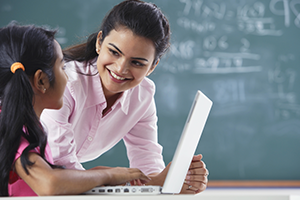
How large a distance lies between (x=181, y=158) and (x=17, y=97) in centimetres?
44


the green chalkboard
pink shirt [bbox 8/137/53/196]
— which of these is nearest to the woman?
pink shirt [bbox 8/137/53/196]

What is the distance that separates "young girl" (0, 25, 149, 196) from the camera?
0.71 metres

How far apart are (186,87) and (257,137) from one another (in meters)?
0.68

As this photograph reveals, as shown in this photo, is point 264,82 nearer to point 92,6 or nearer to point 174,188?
point 92,6

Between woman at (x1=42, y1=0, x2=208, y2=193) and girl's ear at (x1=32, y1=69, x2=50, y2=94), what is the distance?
132mm

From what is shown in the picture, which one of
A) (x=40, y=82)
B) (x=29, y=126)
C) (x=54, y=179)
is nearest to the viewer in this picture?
(x=54, y=179)

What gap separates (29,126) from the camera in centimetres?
81

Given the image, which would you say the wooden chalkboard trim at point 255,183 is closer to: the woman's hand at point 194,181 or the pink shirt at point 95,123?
the pink shirt at point 95,123

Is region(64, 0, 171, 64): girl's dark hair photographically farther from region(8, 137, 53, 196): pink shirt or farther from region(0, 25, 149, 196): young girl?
region(8, 137, 53, 196): pink shirt

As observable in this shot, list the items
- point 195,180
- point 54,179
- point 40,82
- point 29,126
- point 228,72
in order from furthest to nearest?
point 228,72 → point 195,180 → point 40,82 → point 29,126 → point 54,179

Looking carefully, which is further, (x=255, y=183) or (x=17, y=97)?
(x=255, y=183)

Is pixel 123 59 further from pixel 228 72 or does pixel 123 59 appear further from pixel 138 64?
pixel 228 72

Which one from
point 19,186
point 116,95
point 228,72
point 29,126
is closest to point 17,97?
point 29,126

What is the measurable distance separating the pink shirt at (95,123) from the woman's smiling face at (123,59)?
0.07 metres
